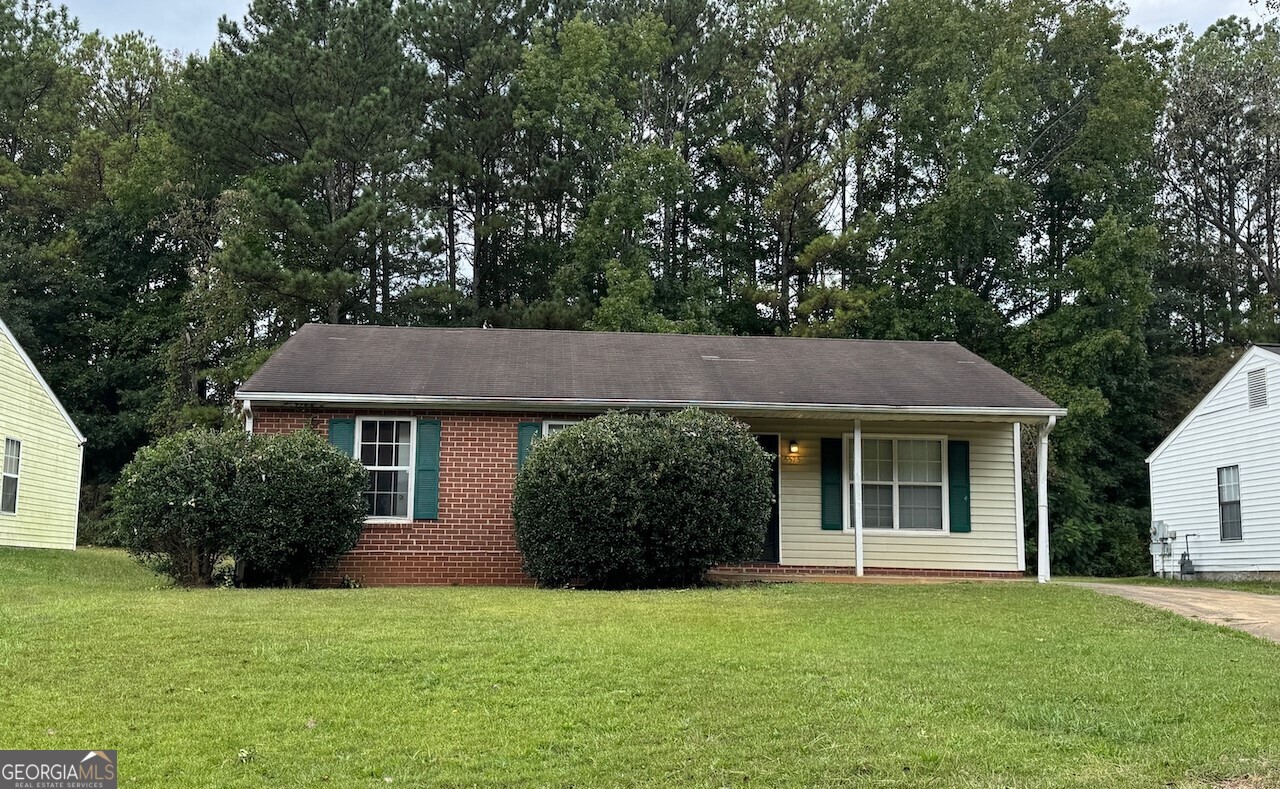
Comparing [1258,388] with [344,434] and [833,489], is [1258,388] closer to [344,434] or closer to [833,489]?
[833,489]

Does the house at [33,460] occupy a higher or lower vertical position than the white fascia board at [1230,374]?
lower

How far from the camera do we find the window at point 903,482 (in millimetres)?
Result: 15461

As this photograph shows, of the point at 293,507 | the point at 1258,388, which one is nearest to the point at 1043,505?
the point at 1258,388

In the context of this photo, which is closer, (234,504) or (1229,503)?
(234,504)

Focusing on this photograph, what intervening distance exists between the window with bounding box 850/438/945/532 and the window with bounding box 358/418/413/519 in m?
6.27

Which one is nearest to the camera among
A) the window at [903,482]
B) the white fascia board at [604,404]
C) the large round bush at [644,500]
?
the large round bush at [644,500]

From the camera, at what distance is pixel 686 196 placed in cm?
3181

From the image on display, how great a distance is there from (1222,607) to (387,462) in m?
9.77

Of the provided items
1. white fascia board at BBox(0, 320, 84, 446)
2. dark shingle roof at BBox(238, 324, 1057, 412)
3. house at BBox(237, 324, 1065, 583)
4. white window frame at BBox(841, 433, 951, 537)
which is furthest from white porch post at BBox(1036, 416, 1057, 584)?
white fascia board at BBox(0, 320, 84, 446)

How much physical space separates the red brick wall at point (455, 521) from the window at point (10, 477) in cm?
804

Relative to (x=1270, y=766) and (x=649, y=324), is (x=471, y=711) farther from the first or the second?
(x=649, y=324)

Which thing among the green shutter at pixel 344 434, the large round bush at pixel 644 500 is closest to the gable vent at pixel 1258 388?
the large round bush at pixel 644 500

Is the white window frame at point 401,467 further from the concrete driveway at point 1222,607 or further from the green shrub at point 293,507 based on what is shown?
the concrete driveway at point 1222,607

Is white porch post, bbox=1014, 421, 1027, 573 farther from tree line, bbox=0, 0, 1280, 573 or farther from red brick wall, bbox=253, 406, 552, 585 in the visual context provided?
tree line, bbox=0, 0, 1280, 573
